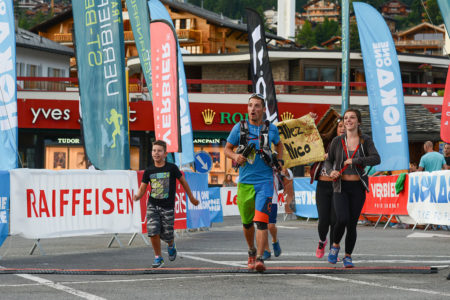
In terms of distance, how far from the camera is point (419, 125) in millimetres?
34625

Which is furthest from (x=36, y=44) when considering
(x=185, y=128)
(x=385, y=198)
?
(x=385, y=198)

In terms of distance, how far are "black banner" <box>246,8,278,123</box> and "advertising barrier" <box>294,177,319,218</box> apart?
7098 mm

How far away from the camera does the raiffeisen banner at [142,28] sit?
746 inches

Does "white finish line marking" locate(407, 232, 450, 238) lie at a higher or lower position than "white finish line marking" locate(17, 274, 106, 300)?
lower

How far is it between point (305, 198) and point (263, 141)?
1696 cm

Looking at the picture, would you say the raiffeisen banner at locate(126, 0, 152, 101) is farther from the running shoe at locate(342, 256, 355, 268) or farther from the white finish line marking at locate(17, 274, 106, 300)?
the white finish line marking at locate(17, 274, 106, 300)

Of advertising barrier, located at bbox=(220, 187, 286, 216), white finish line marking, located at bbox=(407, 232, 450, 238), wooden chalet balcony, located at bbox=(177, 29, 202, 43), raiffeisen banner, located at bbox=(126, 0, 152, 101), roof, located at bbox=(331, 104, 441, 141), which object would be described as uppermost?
wooden chalet balcony, located at bbox=(177, 29, 202, 43)

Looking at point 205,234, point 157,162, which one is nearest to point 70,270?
point 157,162

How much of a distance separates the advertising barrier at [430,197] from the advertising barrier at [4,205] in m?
6.85

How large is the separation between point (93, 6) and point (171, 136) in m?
2.71

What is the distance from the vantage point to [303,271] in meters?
9.55

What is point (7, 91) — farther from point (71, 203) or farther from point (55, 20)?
point (55, 20)

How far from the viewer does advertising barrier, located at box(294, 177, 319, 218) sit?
2612 centimetres

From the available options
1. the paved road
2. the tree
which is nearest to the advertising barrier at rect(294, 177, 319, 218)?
the paved road
